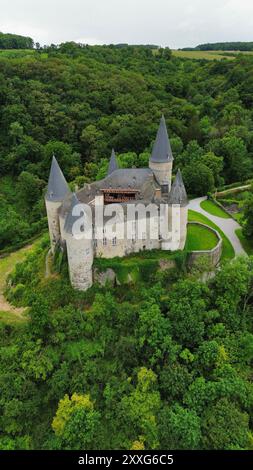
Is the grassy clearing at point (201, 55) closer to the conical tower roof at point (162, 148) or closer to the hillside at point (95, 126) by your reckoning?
the hillside at point (95, 126)

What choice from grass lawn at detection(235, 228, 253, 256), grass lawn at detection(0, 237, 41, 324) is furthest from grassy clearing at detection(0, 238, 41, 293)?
grass lawn at detection(235, 228, 253, 256)

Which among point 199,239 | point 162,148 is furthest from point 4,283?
point 162,148

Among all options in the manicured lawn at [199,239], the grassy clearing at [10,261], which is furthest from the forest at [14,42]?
the manicured lawn at [199,239]

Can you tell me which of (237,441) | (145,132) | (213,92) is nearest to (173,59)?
(213,92)

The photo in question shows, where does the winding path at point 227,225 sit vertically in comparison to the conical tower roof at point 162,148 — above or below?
below

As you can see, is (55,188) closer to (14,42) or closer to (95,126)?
(95,126)

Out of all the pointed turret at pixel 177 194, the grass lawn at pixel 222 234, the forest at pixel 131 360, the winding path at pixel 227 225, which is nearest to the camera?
the forest at pixel 131 360

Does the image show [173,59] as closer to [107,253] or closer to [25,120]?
[25,120]
